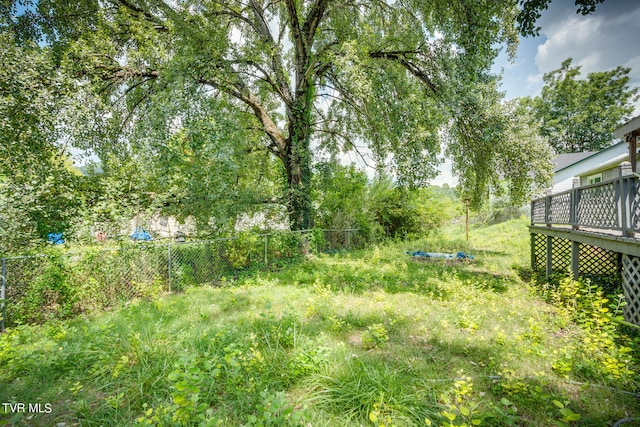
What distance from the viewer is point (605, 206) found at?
15.0ft

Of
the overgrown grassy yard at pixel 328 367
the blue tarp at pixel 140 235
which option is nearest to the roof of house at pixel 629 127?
the overgrown grassy yard at pixel 328 367

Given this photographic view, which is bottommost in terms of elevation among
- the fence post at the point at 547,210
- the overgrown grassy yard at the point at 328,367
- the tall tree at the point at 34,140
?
the overgrown grassy yard at the point at 328,367

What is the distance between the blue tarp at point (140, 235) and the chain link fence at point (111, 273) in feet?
1.68

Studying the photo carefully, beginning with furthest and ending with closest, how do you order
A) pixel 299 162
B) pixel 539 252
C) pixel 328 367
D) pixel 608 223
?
pixel 299 162
pixel 539 252
pixel 608 223
pixel 328 367

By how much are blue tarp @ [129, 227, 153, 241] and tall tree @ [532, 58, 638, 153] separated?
138 ft

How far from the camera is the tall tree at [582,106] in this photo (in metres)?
30.7

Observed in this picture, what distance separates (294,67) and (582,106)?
40736mm

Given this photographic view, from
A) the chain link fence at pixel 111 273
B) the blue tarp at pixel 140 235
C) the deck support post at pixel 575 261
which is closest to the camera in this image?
the chain link fence at pixel 111 273

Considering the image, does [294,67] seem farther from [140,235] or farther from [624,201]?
[624,201]

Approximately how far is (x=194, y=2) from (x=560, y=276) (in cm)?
1230

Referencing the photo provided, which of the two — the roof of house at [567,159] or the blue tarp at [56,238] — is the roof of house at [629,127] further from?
the roof of house at [567,159]

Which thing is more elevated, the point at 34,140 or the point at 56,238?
the point at 34,140

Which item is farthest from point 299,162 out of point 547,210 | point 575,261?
point 575,261

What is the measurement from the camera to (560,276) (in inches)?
233
